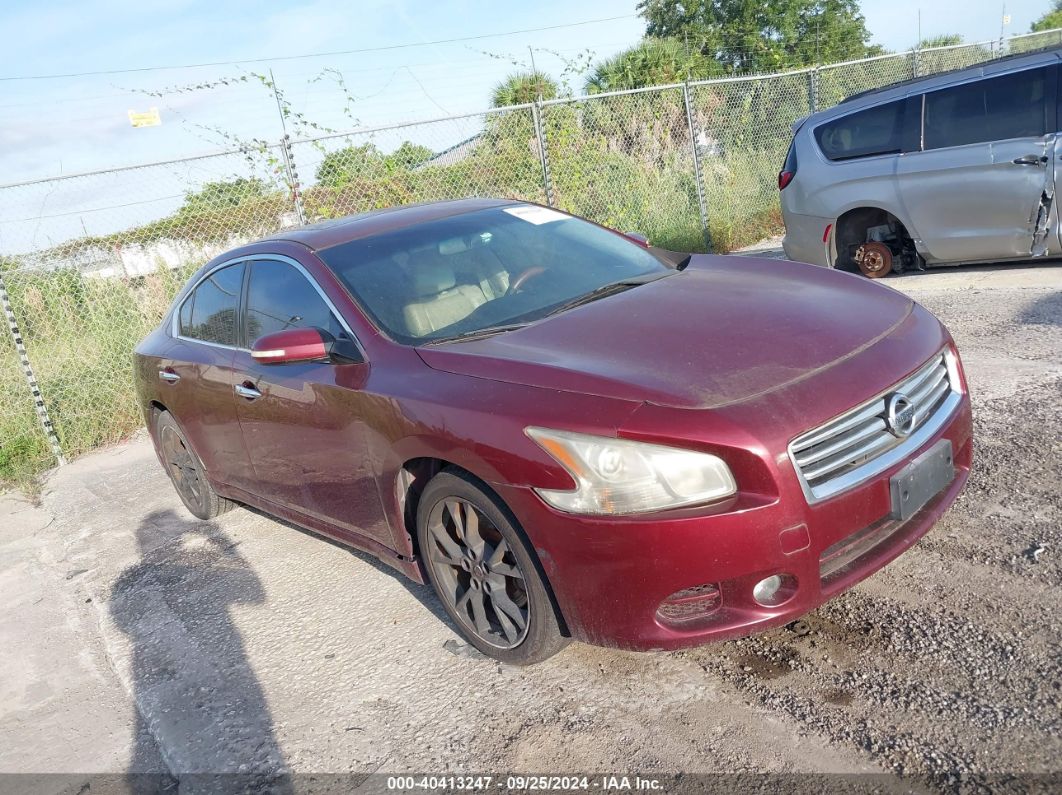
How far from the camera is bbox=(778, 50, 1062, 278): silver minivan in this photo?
6820mm

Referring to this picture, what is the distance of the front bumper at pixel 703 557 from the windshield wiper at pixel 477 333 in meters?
0.78

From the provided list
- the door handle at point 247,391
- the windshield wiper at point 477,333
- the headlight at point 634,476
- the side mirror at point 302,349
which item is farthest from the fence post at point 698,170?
the headlight at point 634,476

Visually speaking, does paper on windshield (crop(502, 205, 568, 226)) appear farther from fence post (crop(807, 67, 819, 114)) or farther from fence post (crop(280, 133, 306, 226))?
fence post (crop(807, 67, 819, 114))

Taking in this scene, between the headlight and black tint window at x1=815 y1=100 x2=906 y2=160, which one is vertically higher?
black tint window at x1=815 y1=100 x2=906 y2=160

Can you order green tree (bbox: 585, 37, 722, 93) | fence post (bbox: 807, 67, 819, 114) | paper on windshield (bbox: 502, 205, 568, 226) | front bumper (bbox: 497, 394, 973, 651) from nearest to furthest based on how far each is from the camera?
front bumper (bbox: 497, 394, 973, 651) < paper on windshield (bbox: 502, 205, 568, 226) < fence post (bbox: 807, 67, 819, 114) < green tree (bbox: 585, 37, 722, 93)

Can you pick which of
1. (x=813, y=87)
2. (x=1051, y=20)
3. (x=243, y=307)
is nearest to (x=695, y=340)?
(x=243, y=307)

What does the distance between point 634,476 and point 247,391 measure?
2294mm

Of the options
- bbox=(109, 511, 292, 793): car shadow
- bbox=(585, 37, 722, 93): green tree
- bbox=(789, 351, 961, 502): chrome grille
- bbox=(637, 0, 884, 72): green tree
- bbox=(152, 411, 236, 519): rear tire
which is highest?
bbox=(637, 0, 884, 72): green tree

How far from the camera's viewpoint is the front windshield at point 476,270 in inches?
138

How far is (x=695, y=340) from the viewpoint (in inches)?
117

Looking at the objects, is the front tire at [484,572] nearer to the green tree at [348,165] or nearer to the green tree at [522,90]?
the green tree at [348,165]

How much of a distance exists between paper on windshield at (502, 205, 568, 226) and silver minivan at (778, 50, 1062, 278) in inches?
168

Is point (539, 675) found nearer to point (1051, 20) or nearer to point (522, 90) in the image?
point (522, 90)

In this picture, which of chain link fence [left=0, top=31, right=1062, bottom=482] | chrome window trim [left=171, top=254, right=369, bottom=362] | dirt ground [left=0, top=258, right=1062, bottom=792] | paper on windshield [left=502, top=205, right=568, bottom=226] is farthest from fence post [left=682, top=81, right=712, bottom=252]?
chrome window trim [left=171, top=254, right=369, bottom=362]
